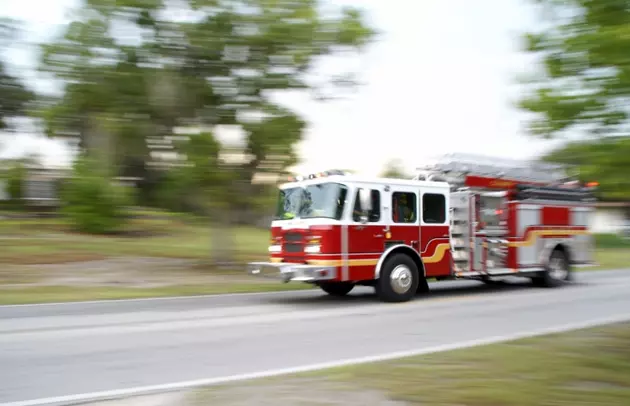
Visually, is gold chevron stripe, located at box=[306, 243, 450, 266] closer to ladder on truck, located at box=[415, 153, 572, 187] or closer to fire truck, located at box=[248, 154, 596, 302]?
fire truck, located at box=[248, 154, 596, 302]

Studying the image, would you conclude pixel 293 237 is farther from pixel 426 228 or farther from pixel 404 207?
pixel 426 228

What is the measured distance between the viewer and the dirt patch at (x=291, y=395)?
5.51 m

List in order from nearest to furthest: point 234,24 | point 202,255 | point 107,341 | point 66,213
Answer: point 107,341, point 234,24, point 202,255, point 66,213

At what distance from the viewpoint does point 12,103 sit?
34.1m

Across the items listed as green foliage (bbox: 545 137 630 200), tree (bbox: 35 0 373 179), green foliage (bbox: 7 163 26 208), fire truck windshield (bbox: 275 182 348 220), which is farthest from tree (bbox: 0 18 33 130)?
green foliage (bbox: 545 137 630 200)

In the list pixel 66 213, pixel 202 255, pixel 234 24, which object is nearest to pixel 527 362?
pixel 234 24

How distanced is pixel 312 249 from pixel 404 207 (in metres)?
2.25

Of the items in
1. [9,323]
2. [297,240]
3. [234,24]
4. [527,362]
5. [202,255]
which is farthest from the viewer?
[202,255]

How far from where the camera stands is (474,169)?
49.5 ft

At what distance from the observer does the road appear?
693 cm

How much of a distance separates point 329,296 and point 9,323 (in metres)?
6.71

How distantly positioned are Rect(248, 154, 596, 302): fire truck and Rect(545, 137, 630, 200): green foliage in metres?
5.33

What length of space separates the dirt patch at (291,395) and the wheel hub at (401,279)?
693 cm

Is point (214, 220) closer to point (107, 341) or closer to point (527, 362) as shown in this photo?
point (107, 341)
